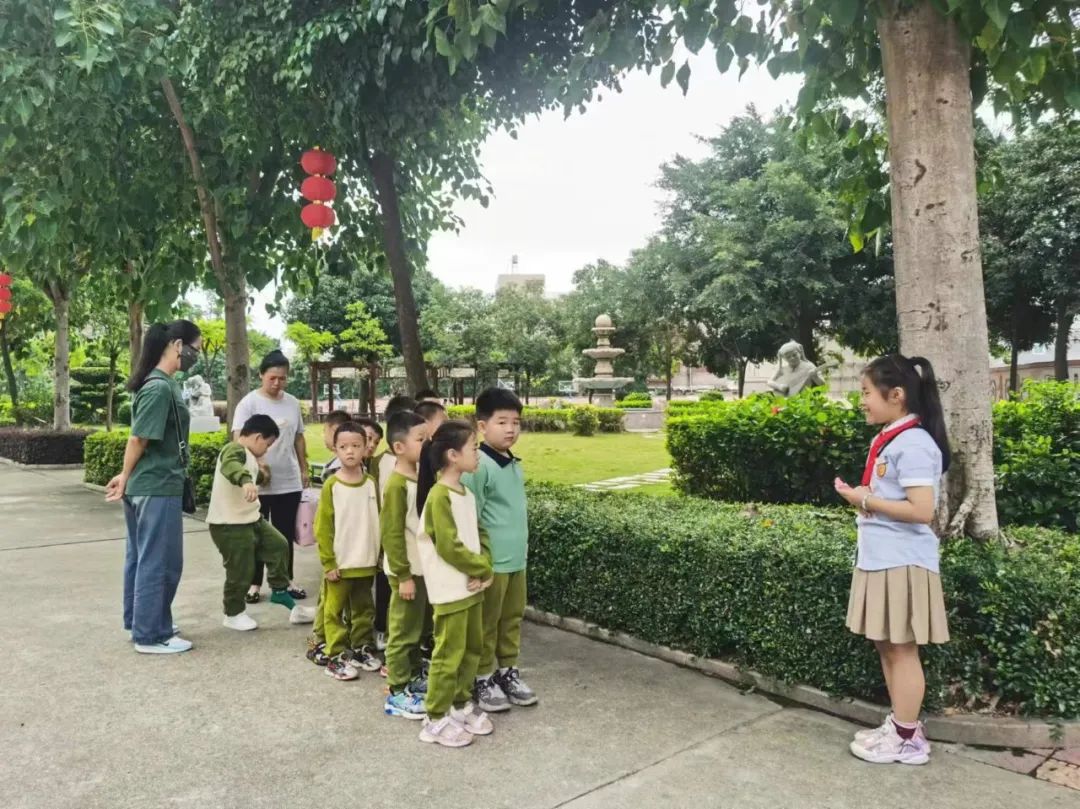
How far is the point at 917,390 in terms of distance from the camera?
10.7 ft

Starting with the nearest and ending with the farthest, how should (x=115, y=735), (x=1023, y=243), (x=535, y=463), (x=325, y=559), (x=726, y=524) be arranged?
(x=115, y=735)
(x=325, y=559)
(x=726, y=524)
(x=535, y=463)
(x=1023, y=243)

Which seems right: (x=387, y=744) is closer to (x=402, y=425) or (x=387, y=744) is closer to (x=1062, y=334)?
(x=402, y=425)

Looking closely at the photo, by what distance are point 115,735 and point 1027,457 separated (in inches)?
217

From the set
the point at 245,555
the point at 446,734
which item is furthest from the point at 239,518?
the point at 446,734

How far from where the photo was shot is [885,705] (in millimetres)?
3617

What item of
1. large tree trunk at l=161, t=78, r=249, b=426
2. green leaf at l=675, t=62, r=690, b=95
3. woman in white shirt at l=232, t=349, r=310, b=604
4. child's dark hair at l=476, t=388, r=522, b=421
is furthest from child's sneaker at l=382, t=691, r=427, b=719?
large tree trunk at l=161, t=78, r=249, b=426

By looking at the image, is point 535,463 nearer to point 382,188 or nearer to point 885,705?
point 382,188

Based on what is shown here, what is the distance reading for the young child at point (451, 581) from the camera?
3.39 meters

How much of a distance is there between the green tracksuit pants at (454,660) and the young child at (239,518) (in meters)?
1.85

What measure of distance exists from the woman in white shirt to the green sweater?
7.72 feet

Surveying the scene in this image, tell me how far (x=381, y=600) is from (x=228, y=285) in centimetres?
487

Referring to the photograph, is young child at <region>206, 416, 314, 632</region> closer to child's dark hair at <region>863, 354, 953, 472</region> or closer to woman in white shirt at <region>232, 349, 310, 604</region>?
woman in white shirt at <region>232, 349, 310, 604</region>

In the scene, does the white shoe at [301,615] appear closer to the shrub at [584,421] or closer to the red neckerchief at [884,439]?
the red neckerchief at [884,439]

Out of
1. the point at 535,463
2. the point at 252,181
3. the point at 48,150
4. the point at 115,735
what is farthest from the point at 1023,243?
the point at 115,735
